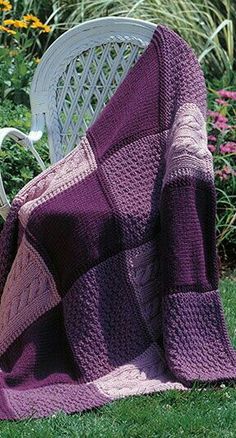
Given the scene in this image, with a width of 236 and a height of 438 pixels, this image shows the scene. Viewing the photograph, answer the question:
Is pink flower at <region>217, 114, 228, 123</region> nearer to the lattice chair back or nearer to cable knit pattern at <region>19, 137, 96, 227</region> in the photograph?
the lattice chair back

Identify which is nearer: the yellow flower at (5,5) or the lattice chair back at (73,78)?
the lattice chair back at (73,78)

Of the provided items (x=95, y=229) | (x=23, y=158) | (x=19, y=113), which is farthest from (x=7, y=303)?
(x=19, y=113)

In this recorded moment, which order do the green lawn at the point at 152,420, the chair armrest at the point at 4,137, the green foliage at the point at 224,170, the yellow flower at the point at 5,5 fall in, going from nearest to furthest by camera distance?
1. the green lawn at the point at 152,420
2. the chair armrest at the point at 4,137
3. the green foliage at the point at 224,170
4. the yellow flower at the point at 5,5

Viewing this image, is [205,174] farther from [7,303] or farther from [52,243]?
[7,303]

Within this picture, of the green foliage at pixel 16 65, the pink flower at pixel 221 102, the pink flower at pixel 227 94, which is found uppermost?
the green foliage at pixel 16 65

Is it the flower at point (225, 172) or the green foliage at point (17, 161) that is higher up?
the green foliage at point (17, 161)

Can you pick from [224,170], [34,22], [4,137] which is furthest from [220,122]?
[4,137]

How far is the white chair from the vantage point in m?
4.18

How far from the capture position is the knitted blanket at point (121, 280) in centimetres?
337

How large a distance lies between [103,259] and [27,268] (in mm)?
243

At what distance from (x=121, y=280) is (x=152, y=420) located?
532 millimetres

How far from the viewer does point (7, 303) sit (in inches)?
139

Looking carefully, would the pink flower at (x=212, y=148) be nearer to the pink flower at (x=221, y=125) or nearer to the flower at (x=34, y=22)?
the pink flower at (x=221, y=125)

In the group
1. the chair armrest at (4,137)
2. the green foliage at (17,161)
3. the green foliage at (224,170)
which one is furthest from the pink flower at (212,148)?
the chair armrest at (4,137)
